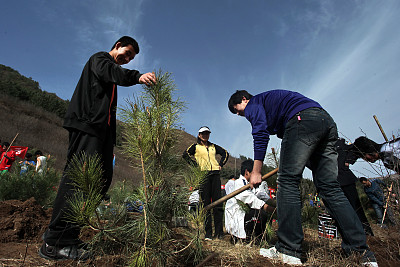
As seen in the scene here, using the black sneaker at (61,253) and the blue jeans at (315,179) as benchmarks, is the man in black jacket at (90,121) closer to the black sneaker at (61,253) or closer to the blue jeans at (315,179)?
the black sneaker at (61,253)

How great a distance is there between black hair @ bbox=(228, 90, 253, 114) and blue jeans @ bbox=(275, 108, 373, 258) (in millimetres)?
673

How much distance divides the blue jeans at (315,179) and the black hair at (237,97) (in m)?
0.67

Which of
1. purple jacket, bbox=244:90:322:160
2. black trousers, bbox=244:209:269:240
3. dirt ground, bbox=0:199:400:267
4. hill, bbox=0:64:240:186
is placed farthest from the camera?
hill, bbox=0:64:240:186

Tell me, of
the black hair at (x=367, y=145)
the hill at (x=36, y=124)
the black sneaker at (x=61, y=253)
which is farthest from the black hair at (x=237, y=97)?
the hill at (x=36, y=124)

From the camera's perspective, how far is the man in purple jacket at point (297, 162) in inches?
65.9

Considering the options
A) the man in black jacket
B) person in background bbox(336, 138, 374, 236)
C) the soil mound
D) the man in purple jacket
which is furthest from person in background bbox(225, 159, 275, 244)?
the soil mound

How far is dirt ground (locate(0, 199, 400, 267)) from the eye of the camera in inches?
58.5

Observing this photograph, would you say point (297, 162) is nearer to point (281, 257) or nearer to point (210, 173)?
point (281, 257)

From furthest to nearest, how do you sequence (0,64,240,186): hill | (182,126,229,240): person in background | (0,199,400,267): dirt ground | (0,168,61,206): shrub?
1. (0,64,240,186): hill
2. (0,168,61,206): shrub
3. (182,126,229,240): person in background
4. (0,199,400,267): dirt ground

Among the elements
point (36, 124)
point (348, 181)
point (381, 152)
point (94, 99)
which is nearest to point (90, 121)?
point (94, 99)

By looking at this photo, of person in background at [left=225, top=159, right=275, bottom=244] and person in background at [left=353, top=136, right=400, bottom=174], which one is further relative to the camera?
person in background at [left=225, top=159, right=275, bottom=244]

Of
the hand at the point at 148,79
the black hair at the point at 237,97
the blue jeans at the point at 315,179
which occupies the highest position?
the black hair at the point at 237,97

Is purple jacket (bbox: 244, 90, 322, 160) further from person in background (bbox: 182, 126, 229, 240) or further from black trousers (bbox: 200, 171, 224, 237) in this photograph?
black trousers (bbox: 200, 171, 224, 237)

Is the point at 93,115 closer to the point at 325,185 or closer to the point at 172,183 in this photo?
the point at 172,183
